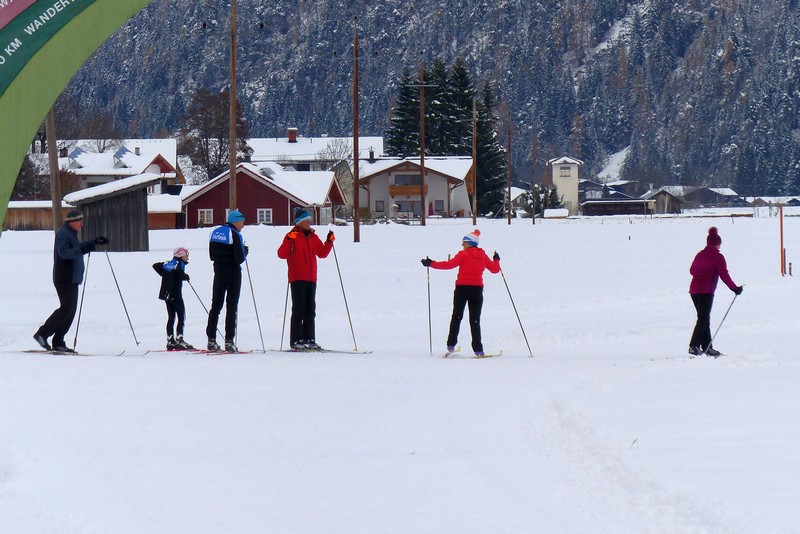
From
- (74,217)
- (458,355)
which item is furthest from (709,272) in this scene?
(74,217)

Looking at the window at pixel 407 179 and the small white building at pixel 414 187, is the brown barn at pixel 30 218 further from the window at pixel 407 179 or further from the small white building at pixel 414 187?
the window at pixel 407 179

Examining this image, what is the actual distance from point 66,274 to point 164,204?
5641 centimetres

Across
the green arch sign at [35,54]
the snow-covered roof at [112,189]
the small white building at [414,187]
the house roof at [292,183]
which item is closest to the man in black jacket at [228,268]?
the green arch sign at [35,54]

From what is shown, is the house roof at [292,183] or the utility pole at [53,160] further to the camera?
the house roof at [292,183]

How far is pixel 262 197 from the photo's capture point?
2783 inches

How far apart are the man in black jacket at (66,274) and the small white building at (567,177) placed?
144m

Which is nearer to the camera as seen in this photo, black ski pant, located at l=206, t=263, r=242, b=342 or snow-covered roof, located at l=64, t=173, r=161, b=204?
black ski pant, located at l=206, t=263, r=242, b=342

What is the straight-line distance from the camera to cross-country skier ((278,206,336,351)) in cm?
1260

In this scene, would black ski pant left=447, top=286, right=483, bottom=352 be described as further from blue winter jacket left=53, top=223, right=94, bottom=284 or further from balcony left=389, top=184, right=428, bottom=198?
balcony left=389, top=184, right=428, bottom=198

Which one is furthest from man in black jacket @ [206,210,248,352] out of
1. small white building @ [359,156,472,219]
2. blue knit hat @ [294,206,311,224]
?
small white building @ [359,156,472,219]

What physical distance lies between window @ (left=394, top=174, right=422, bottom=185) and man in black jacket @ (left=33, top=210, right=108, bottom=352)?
265 feet

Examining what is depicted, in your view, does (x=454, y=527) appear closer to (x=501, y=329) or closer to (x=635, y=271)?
(x=501, y=329)

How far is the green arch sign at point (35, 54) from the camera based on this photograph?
848 cm

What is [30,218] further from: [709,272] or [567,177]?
[567,177]
